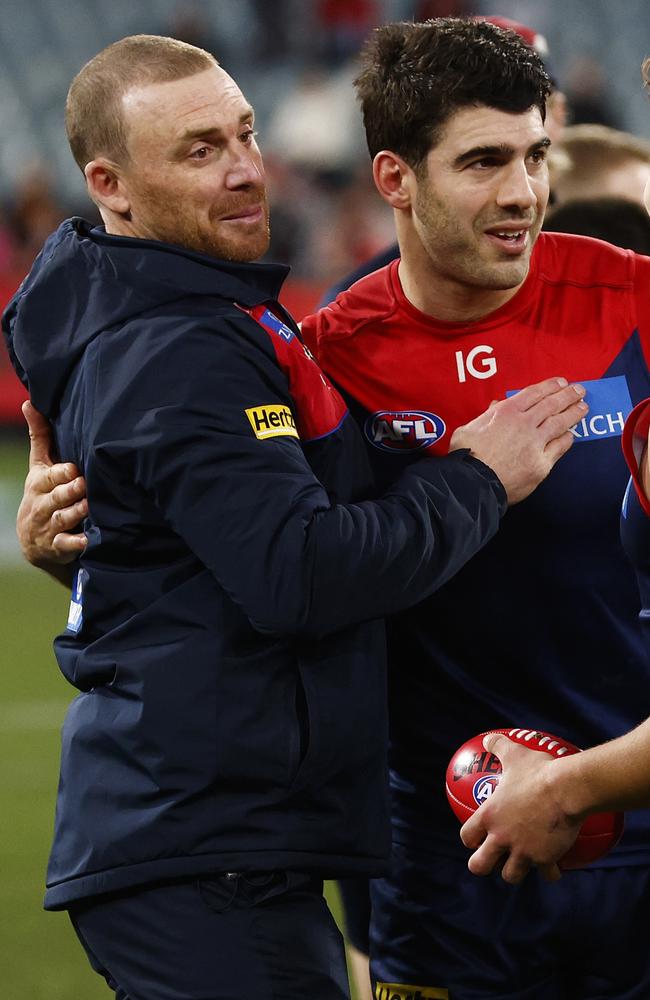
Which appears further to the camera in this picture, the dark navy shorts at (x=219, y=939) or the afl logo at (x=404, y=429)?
the afl logo at (x=404, y=429)

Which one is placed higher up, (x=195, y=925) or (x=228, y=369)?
(x=228, y=369)

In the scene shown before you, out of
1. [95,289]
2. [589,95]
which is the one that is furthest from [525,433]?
[589,95]

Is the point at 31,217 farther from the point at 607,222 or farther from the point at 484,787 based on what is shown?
the point at 484,787

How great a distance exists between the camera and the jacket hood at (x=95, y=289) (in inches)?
100

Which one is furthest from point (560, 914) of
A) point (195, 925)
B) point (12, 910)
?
point (12, 910)

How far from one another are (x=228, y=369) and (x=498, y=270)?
68cm

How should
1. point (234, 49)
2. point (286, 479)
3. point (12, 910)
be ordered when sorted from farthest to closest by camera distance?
point (234, 49)
point (12, 910)
point (286, 479)

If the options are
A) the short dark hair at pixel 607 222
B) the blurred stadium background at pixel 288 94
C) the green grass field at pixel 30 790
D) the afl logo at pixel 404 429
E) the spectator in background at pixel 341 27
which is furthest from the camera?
the spectator in background at pixel 341 27

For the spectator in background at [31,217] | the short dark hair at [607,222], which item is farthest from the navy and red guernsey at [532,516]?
the spectator in background at [31,217]

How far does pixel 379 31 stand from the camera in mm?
3096

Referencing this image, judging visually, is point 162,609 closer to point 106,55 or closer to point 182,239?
point 182,239

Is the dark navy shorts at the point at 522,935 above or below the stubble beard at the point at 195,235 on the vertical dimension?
below

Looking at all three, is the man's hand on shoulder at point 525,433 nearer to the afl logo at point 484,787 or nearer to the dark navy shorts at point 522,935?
the afl logo at point 484,787

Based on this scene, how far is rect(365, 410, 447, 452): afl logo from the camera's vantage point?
117 inches
